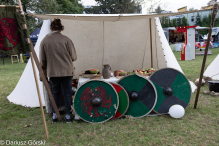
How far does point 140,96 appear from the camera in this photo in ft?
9.91

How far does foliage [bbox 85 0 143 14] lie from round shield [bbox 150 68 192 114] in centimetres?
1803

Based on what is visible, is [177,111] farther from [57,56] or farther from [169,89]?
[57,56]

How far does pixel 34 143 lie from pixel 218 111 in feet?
8.97

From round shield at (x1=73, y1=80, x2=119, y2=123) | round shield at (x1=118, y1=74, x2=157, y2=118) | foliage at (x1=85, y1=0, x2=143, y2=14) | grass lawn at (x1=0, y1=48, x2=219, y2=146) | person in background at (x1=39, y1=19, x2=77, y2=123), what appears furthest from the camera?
foliage at (x1=85, y1=0, x2=143, y2=14)

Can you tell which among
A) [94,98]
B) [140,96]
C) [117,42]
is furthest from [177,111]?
[117,42]

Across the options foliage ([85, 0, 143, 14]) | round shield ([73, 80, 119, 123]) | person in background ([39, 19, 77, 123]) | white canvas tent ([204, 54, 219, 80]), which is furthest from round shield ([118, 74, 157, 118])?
foliage ([85, 0, 143, 14])

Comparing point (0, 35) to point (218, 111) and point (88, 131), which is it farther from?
point (218, 111)

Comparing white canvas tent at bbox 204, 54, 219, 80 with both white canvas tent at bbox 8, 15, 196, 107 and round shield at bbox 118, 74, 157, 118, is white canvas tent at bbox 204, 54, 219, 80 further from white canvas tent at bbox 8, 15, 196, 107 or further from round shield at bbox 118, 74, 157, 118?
round shield at bbox 118, 74, 157, 118

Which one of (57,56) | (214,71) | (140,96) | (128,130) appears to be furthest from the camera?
(214,71)

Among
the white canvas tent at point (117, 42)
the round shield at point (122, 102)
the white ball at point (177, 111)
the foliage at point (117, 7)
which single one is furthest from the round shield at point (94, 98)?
the foliage at point (117, 7)

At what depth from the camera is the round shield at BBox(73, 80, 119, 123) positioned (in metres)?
2.85

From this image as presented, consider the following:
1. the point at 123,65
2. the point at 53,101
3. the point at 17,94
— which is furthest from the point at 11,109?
the point at 123,65

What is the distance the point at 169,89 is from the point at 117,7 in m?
20.4

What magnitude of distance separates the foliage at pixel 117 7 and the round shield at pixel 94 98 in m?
18.4
